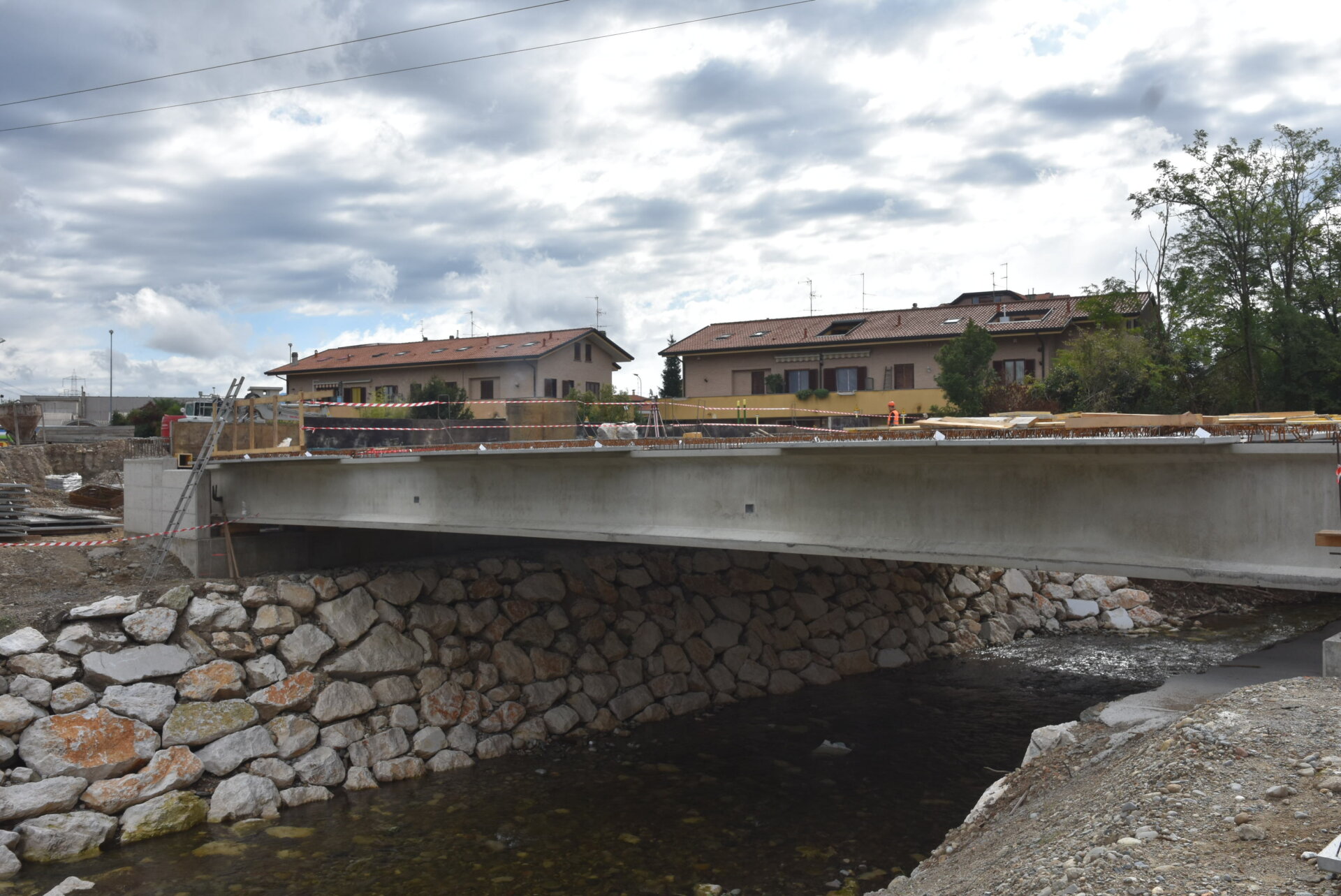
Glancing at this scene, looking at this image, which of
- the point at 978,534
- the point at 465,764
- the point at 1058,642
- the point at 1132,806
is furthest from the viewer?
the point at 1058,642

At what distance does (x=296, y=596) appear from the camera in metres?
16.8

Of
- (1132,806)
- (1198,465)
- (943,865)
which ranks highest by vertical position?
(1198,465)

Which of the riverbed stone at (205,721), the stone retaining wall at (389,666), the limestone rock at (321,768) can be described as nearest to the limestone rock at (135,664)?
the stone retaining wall at (389,666)

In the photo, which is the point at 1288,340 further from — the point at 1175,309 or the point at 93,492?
the point at 93,492

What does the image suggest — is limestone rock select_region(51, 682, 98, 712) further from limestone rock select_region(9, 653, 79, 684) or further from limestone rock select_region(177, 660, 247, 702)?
limestone rock select_region(177, 660, 247, 702)

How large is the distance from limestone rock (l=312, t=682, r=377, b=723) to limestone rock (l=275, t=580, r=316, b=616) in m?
1.82

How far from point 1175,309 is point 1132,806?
90.1 feet

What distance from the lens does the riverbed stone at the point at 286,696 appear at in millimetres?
14727

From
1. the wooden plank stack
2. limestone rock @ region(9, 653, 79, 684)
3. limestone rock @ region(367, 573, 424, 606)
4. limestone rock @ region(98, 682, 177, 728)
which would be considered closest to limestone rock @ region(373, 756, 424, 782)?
limestone rock @ region(98, 682, 177, 728)

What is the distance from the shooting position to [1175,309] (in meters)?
30.2

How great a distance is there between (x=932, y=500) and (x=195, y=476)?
1440cm

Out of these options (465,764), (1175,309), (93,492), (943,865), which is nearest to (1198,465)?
(943,865)

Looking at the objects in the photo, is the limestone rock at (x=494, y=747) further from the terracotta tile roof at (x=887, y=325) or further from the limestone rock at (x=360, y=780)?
the terracotta tile roof at (x=887, y=325)

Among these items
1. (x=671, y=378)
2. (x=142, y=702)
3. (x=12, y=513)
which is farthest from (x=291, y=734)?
(x=671, y=378)
